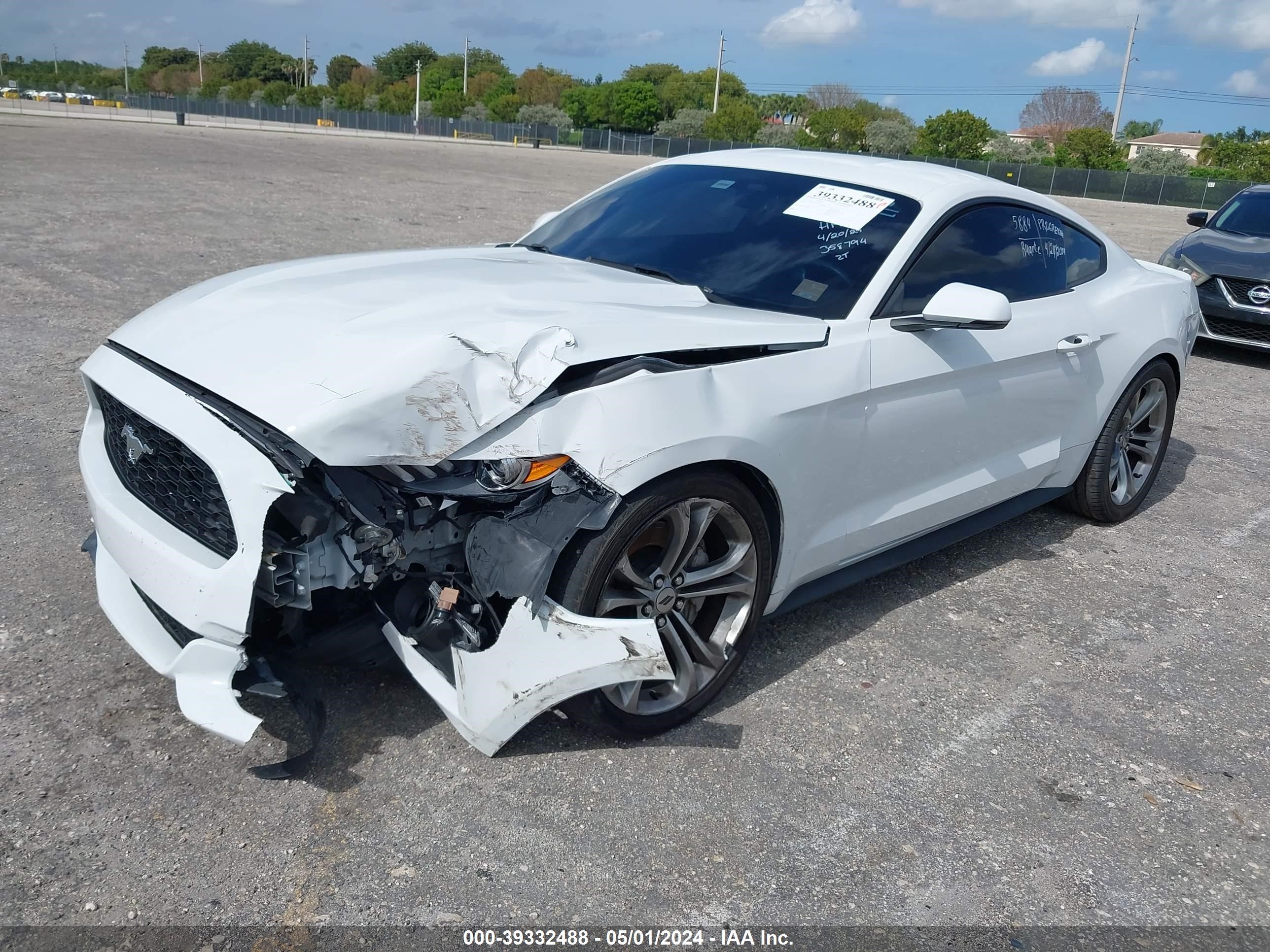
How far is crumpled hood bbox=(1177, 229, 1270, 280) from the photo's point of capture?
29.1 feet

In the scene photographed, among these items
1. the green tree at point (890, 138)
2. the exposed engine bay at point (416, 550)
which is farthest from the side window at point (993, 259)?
the green tree at point (890, 138)

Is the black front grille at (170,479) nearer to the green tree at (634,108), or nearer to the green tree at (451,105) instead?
the green tree at (634,108)

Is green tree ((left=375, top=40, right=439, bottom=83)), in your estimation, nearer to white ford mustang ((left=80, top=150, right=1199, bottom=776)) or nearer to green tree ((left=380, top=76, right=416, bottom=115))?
green tree ((left=380, top=76, right=416, bottom=115))

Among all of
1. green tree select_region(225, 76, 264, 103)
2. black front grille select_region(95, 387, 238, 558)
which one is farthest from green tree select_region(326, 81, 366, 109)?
black front grille select_region(95, 387, 238, 558)

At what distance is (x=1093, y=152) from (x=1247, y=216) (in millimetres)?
54734

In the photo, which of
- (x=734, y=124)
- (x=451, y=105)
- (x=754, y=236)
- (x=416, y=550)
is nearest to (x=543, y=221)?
(x=754, y=236)

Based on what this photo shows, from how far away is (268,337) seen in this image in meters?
2.76

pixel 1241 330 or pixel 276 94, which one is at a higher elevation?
pixel 276 94

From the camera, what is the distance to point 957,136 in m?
64.4

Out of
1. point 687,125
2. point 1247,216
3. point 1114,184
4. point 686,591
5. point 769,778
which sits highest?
point 687,125

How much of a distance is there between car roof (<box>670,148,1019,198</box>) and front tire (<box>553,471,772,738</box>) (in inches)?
61.6

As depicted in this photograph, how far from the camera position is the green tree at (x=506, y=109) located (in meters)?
99.5

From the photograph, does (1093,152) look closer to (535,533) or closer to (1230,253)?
(1230,253)

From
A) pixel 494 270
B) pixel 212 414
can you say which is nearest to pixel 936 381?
pixel 494 270
